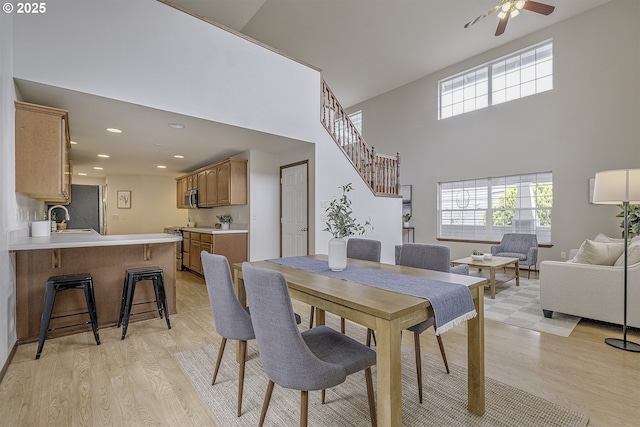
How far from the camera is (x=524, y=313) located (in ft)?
11.8

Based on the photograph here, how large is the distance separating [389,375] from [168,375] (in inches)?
71.9


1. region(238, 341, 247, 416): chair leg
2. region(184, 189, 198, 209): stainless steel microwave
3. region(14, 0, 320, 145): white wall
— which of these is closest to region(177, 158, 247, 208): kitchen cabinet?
region(184, 189, 198, 209): stainless steel microwave

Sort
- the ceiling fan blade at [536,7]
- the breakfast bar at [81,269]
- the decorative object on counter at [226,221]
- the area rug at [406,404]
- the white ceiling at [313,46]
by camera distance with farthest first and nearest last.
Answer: the decorative object on counter at [226,221] < the white ceiling at [313,46] < the ceiling fan blade at [536,7] < the breakfast bar at [81,269] < the area rug at [406,404]

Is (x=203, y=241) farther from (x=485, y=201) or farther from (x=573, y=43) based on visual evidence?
(x=573, y=43)

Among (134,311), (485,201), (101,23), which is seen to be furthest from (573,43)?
(134,311)

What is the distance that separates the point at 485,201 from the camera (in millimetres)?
6855

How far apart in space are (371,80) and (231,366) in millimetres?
7565

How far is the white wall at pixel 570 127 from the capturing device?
16.6 feet

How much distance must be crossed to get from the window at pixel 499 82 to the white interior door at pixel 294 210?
4476 mm

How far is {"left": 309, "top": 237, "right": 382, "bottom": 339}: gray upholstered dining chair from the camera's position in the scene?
2.89 m

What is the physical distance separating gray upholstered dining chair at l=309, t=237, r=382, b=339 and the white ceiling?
2225mm

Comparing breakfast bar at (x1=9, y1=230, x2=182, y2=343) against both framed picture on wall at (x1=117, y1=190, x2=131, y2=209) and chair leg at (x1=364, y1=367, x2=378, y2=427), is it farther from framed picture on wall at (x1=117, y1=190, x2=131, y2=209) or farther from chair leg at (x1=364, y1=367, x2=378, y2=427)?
framed picture on wall at (x1=117, y1=190, x2=131, y2=209)

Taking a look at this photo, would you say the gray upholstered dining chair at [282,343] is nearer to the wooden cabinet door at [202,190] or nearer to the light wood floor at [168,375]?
the light wood floor at [168,375]

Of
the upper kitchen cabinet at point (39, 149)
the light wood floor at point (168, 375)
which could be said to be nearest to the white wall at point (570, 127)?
the light wood floor at point (168, 375)
